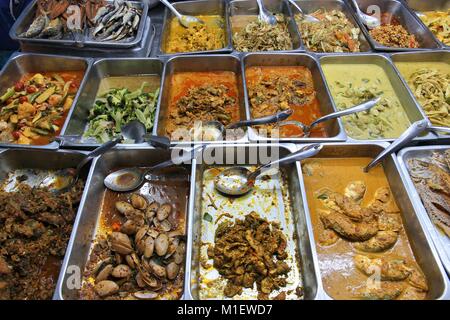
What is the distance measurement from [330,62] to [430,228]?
1.81m

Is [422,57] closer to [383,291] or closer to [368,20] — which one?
[368,20]

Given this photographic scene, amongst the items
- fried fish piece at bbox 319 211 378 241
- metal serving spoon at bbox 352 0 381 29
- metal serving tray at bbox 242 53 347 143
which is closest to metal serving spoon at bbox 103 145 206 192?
metal serving tray at bbox 242 53 347 143

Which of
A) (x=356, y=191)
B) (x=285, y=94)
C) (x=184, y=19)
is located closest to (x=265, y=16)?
(x=184, y=19)

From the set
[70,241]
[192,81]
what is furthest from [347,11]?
[70,241]

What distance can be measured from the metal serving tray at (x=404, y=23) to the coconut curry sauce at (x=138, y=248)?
2470mm

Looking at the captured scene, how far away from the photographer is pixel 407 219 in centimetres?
207

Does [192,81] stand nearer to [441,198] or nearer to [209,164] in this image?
[209,164]

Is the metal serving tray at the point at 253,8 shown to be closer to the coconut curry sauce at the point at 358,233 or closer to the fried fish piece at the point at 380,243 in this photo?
the coconut curry sauce at the point at 358,233

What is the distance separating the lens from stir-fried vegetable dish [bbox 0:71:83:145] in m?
2.53

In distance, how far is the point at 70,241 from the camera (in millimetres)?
1881

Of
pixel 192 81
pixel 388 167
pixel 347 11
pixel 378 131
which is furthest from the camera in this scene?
pixel 347 11

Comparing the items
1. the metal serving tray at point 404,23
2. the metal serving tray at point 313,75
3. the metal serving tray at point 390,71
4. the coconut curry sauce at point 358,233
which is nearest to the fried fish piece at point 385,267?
the coconut curry sauce at point 358,233

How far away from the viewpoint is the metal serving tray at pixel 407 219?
1.76 metres

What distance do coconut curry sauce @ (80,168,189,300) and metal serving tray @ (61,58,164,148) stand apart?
45 centimetres
